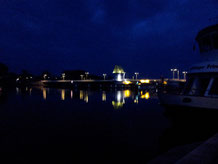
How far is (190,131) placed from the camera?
15.1 metres

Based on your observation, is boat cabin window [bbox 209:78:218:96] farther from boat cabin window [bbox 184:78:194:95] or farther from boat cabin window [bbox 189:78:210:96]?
boat cabin window [bbox 184:78:194:95]

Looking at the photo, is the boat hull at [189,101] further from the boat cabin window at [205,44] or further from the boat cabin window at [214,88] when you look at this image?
the boat cabin window at [205,44]

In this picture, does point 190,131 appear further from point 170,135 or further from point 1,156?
point 1,156

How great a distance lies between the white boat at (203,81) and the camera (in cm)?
1392

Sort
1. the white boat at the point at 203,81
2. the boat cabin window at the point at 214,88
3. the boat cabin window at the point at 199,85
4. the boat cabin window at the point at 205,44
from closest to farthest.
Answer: the white boat at the point at 203,81, the boat cabin window at the point at 214,88, the boat cabin window at the point at 199,85, the boat cabin window at the point at 205,44

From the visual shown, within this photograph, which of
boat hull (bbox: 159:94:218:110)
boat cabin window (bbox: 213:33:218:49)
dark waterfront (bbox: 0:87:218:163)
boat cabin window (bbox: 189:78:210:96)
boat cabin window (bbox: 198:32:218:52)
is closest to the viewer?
dark waterfront (bbox: 0:87:218:163)

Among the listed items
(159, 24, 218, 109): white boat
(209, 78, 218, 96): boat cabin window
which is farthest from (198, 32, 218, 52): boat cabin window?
(209, 78, 218, 96): boat cabin window

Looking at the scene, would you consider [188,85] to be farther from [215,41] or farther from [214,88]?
[215,41]

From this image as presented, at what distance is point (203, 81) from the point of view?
16.3 m

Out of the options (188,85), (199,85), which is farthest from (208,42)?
(188,85)

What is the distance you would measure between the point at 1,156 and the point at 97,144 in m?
6.23

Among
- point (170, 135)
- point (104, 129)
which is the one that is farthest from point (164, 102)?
point (104, 129)

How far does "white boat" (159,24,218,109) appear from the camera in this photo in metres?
13.9

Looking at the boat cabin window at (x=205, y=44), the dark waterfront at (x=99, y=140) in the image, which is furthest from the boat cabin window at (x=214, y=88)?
the boat cabin window at (x=205, y=44)
